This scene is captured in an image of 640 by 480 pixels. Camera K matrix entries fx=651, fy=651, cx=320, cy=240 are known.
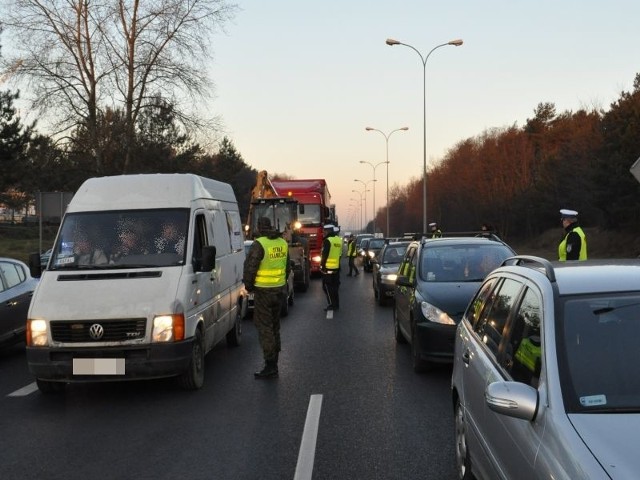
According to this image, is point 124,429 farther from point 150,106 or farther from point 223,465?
point 150,106

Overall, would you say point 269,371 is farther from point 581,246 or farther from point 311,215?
point 311,215

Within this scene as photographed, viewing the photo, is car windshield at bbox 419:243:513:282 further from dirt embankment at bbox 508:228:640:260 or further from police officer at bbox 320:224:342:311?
dirt embankment at bbox 508:228:640:260

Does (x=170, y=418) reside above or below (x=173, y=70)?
below

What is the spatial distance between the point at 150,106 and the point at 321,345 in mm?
25272

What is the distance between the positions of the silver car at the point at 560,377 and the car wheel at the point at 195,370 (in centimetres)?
372

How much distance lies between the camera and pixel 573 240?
31.9ft

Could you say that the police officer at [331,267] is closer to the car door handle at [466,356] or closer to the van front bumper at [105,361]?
the van front bumper at [105,361]

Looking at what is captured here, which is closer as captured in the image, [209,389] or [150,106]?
[209,389]

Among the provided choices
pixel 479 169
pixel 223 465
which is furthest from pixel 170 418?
pixel 479 169

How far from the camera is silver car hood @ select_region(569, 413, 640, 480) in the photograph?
6.97 ft

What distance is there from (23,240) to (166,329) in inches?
1825

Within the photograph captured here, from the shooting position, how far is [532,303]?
3.23 m

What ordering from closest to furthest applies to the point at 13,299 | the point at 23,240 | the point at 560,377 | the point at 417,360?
the point at 560,377
the point at 417,360
the point at 13,299
the point at 23,240

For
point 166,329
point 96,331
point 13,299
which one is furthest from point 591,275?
point 13,299
